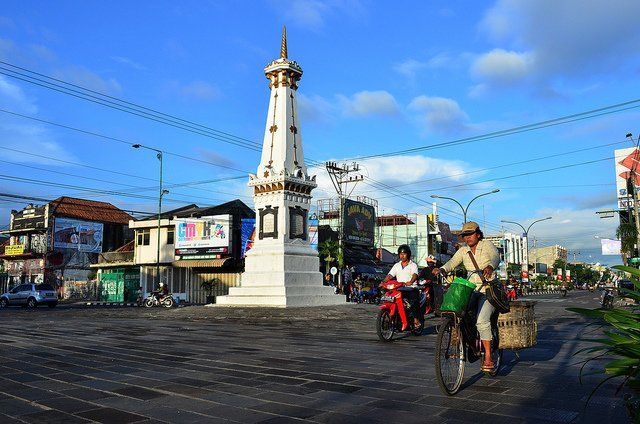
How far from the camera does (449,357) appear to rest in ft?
17.1

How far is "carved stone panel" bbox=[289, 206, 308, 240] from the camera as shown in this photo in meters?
25.1

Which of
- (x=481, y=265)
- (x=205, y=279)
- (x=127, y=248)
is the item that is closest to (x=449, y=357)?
(x=481, y=265)

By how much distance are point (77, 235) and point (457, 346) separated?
50236 mm

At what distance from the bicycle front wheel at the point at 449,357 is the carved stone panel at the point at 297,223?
19.8m

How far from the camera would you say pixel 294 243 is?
82.0 ft

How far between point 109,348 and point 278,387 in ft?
16.5

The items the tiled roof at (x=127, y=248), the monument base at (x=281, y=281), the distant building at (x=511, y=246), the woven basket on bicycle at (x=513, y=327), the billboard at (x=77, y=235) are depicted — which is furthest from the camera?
the distant building at (x=511, y=246)

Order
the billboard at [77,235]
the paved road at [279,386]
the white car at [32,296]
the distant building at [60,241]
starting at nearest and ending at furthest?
the paved road at [279,386] → the white car at [32,296] → the distant building at [60,241] → the billboard at [77,235]

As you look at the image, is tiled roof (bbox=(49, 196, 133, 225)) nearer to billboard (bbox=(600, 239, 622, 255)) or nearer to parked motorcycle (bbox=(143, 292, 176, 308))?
parked motorcycle (bbox=(143, 292, 176, 308))

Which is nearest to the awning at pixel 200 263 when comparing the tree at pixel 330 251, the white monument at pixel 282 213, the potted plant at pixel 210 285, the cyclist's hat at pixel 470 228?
the potted plant at pixel 210 285

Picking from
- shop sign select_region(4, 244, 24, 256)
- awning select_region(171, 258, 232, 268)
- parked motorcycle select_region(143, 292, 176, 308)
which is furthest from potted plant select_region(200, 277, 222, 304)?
shop sign select_region(4, 244, 24, 256)

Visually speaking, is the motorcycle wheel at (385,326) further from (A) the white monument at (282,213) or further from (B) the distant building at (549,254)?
(B) the distant building at (549,254)

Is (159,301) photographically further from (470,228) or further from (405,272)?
(470,228)

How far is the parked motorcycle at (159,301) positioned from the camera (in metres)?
30.7
